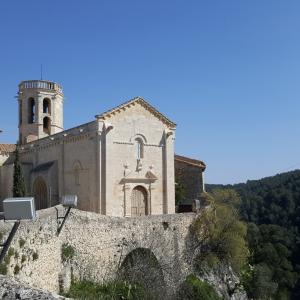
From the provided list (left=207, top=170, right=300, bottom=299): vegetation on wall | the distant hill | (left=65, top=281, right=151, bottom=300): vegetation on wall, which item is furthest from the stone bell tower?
the distant hill

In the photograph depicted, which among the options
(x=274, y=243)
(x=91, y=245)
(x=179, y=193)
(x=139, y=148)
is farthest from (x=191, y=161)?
(x=274, y=243)

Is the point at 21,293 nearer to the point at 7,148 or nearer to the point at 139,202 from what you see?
the point at 139,202

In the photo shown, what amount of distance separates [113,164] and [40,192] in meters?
8.41

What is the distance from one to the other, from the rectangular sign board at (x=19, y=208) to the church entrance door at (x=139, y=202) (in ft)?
78.1

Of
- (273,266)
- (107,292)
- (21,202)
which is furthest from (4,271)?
(273,266)

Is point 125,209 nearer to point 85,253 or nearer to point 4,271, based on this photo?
point 85,253

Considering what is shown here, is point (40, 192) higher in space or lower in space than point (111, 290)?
higher

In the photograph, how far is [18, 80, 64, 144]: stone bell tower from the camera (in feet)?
140

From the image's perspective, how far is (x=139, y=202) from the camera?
109 feet

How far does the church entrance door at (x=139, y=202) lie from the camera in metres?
32.8

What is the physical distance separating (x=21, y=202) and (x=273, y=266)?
5524cm

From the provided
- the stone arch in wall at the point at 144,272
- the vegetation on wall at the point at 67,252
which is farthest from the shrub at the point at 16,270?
the stone arch in wall at the point at 144,272

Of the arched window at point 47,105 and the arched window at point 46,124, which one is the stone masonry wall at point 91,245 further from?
the arched window at point 47,105

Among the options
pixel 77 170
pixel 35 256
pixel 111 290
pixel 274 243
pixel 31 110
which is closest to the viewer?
pixel 35 256
